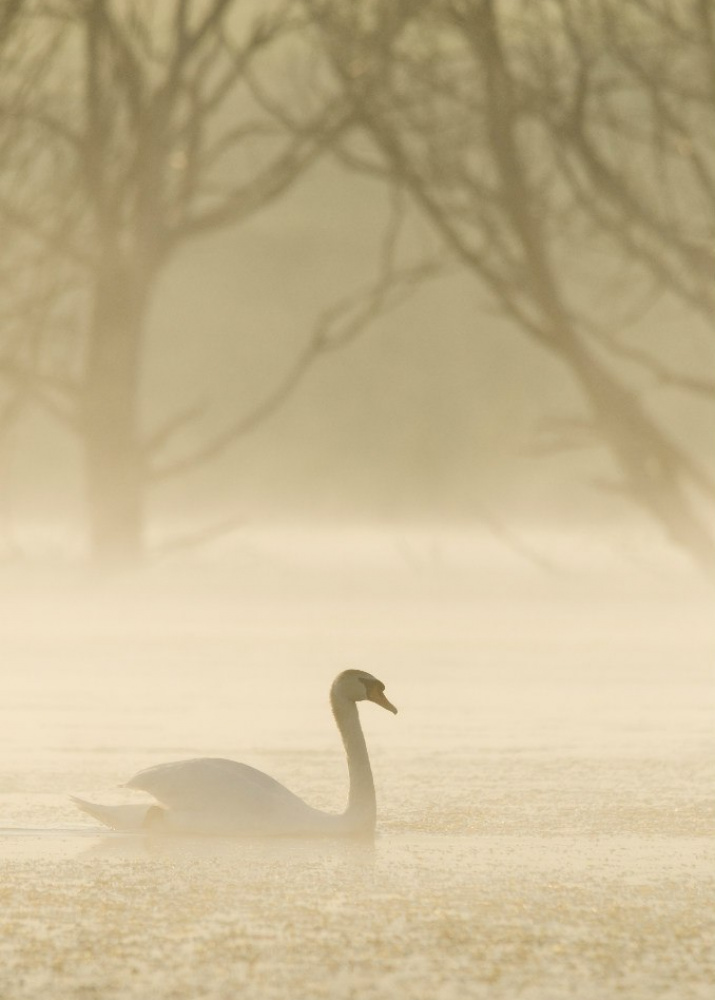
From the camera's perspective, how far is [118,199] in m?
14.3

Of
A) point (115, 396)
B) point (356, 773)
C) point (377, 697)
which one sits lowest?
point (356, 773)

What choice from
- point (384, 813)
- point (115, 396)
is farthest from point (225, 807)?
point (115, 396)

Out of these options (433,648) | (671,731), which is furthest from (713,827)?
(433,648)

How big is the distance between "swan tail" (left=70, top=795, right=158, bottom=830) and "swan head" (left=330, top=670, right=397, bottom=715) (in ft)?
3.12

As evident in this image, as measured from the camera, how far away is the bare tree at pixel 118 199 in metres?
13.3

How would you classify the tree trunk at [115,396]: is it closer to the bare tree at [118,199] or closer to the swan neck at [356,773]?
the bare tree at [118,199]

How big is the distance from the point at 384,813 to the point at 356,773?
10.4 inches

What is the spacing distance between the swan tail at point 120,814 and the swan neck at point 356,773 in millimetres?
555

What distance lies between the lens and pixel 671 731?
28.0 ft

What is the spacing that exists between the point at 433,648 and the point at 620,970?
7659 millimetres

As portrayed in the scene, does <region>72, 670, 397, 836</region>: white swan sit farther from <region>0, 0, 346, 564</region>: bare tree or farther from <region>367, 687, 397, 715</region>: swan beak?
<region>0, 0, 346, 564</region>: bare tree

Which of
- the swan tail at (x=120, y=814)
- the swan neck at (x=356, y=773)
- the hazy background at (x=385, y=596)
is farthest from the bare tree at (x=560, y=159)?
the swan tail at (x=120, y=814)

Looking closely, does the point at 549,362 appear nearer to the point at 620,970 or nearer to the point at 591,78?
the point at 591,78

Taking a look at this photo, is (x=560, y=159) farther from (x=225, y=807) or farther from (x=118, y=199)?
(x=225, y=807)
